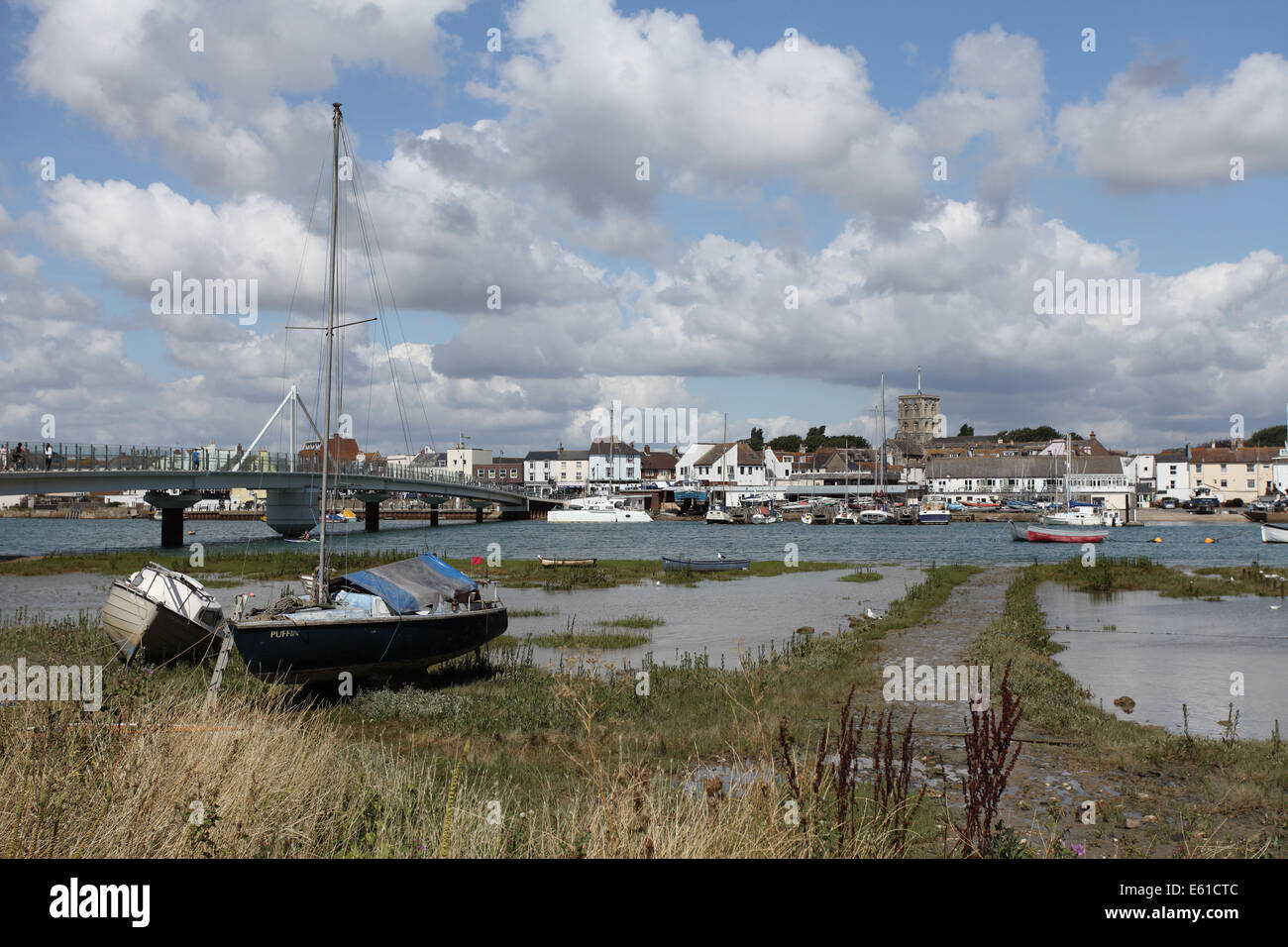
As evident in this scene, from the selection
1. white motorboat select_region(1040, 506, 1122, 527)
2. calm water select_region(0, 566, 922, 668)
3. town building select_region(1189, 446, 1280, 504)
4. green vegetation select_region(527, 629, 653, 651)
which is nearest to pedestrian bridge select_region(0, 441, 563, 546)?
calm water select_region(0, 566, 922, 668)

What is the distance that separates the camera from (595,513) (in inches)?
4710

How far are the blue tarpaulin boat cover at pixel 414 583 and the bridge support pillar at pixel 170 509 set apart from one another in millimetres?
60322

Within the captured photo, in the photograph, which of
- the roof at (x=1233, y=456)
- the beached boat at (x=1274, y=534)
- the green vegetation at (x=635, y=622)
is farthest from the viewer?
the roof at (x=1233, y=456)

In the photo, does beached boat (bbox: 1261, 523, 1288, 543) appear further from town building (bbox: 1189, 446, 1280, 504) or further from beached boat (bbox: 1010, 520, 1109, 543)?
town building (bbox: 1189, 446, 1280, 504)

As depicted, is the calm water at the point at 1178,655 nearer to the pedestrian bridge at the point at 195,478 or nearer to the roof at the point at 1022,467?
the pedestrian bridge at the point at 195,478

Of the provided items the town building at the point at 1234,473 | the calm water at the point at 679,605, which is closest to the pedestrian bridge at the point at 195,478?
the calm water at the point at 679,605

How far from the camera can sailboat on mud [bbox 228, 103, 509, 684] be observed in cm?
1527

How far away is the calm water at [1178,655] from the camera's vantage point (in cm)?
1525

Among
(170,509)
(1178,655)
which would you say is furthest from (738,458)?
(1178,655)

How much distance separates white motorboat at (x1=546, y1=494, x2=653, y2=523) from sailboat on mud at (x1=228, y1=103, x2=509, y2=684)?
98.2 metres

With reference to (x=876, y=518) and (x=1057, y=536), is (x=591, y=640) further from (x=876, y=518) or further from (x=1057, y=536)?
(x=876, y=518)
